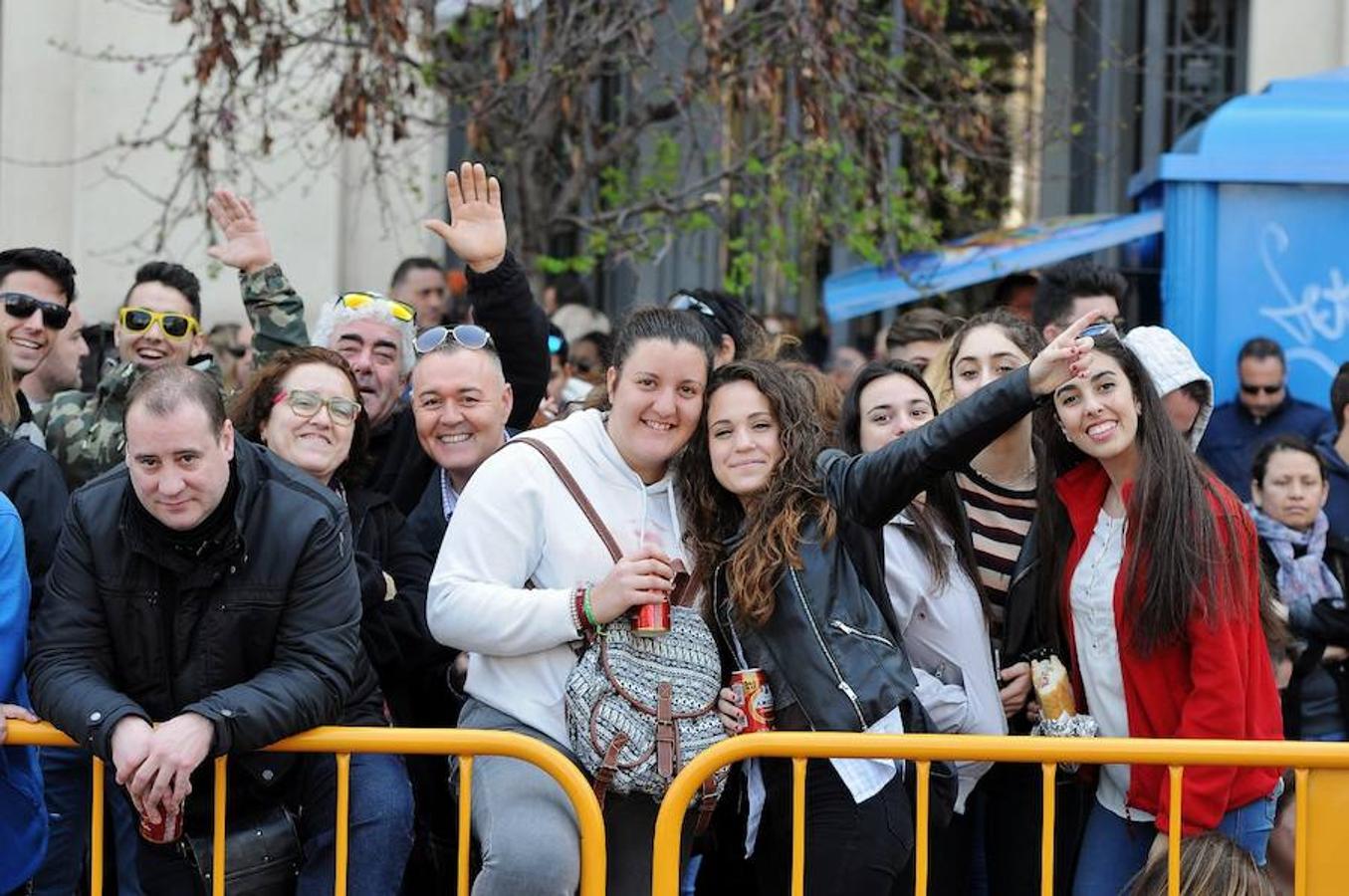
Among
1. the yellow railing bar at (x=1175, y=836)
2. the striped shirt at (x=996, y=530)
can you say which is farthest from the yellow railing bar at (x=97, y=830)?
the yellow railing bar at (x=1175, y=836)

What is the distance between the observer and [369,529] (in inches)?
205

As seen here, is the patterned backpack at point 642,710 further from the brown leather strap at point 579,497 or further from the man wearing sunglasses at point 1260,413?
the man wearing sunglasses at point 1260,413

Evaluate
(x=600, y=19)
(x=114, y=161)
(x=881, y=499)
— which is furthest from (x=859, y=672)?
(x=114, y=161)

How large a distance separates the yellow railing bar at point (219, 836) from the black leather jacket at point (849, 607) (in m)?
1.23

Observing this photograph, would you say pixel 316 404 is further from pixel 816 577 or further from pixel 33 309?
pixel 816 577

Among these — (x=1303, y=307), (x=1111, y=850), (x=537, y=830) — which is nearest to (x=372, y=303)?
(x=537, y=830)

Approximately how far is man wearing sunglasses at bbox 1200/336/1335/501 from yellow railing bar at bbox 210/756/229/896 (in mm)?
4859

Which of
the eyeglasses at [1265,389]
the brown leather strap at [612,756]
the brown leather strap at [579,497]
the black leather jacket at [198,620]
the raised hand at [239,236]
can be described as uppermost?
the raised hand at [239,236]

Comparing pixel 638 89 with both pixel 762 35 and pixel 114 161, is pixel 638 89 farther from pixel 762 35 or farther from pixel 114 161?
pixel 114 161

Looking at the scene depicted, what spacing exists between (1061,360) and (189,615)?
205 cm

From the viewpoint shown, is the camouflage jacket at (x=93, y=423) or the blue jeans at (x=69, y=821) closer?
the blue jeans at (x=69, y=821)

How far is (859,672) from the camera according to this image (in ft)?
14.9

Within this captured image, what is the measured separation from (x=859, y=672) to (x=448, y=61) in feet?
17.5

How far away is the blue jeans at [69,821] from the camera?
4.77 m
